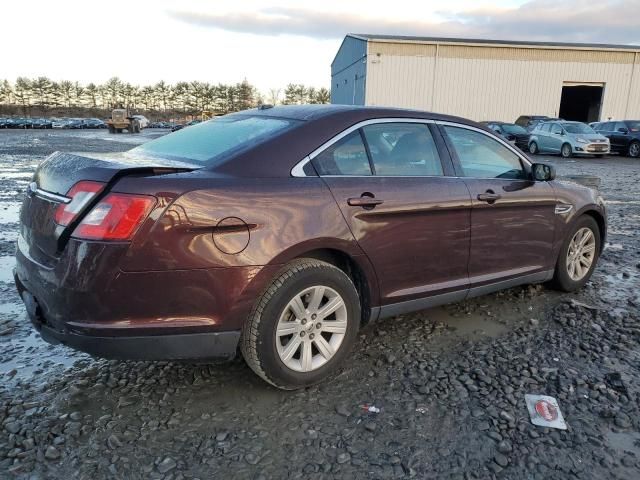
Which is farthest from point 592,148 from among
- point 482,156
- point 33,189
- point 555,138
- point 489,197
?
point 33,189

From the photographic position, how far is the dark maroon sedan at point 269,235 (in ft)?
8.07

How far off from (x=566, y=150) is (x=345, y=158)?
21.4 metres

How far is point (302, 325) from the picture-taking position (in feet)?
9.55

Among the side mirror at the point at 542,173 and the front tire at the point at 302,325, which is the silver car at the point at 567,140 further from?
the front tire at the point at 302,325

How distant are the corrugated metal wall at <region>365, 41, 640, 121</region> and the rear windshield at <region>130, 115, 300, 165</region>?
30665 mm

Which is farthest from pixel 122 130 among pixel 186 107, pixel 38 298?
pixel 38 298

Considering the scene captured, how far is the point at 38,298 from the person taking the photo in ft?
8.74

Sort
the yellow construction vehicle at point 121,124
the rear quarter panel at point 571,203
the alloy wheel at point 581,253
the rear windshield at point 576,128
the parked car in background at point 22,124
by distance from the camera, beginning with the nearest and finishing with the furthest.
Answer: the rear quarter panel at point 571,203 → the alloy wheel at point 581,253 → the rear windshield at point 576,128 → the yellow construction vehicle at point 121,124 → the parked car in background at point 22,124

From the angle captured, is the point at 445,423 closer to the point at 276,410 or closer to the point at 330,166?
the point at 276,410

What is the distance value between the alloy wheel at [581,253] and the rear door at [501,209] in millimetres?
434

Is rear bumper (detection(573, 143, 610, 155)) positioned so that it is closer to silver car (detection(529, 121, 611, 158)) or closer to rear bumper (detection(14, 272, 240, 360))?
silver car (detection(529, 121, 611, 158))

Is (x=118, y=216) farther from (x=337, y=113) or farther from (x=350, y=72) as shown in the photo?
(x=350, y=72)

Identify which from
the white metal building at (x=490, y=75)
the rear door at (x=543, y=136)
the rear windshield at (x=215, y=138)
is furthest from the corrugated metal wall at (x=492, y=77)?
the rear windshield at (x=215, y=138)

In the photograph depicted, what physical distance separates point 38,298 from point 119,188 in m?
0.77
